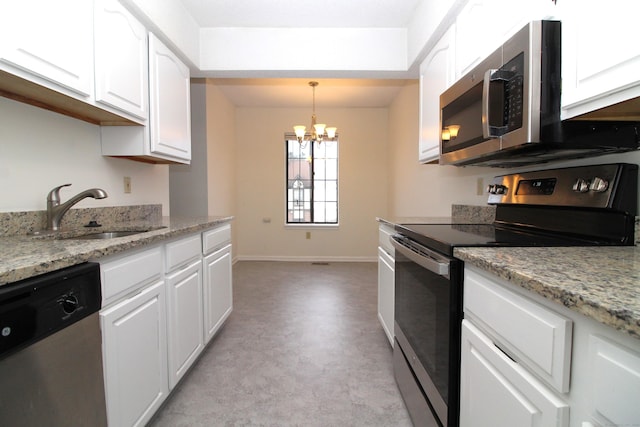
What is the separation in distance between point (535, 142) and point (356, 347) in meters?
1.77

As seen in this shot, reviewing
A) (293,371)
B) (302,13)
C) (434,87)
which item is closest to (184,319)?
(293,371)

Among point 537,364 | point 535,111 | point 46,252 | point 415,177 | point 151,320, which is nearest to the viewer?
point 537,364

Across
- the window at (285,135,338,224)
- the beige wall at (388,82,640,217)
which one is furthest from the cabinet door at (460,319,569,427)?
the window at (285,135,338,224)

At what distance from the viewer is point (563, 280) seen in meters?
0.63

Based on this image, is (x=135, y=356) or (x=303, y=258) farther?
(x=303, y=258)

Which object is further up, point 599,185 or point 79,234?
point 599,185

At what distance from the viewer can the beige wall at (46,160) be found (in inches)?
55.2

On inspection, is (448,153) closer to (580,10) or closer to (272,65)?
(580,10)

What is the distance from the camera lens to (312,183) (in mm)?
5445

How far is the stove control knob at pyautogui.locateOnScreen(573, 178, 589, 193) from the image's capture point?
1.14 metres

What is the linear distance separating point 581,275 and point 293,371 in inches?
67.1

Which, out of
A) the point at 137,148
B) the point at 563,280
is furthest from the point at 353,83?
the point at 563,280

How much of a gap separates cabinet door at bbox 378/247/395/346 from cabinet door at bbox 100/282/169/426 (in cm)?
131

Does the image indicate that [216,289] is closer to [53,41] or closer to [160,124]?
[160,124]
